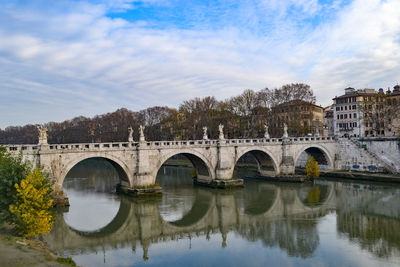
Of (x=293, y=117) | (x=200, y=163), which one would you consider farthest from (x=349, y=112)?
(x=200, y=163)

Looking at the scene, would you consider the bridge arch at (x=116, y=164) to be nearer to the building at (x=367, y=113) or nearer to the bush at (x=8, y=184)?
the bush at (x=8, y=184)

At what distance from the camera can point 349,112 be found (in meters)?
50.7

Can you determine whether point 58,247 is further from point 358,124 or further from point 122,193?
point 358,124

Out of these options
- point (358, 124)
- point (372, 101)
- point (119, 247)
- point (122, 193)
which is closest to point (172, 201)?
Answer: point (122, 193)

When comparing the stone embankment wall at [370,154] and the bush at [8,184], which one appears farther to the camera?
the stone embankment wall at [370,154]

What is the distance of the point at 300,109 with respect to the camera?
4591 centimetres

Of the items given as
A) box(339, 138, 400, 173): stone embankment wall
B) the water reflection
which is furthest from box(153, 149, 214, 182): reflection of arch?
box(339, 138, 400, 173): stone embankment wall

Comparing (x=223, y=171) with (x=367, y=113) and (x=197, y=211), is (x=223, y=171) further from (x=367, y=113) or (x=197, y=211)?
(x=367, y=113)

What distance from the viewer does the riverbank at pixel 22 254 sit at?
1177 cm

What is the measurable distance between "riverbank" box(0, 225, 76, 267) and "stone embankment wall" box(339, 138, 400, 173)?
34.1m

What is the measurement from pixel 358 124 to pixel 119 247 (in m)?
42.6

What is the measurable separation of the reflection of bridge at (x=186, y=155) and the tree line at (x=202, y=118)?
7.58m

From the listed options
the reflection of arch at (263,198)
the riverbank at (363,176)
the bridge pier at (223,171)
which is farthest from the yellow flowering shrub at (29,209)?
the riverbank at (363,176)

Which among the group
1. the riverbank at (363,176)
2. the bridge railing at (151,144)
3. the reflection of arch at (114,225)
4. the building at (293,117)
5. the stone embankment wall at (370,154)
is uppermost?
the building at (293,117)
